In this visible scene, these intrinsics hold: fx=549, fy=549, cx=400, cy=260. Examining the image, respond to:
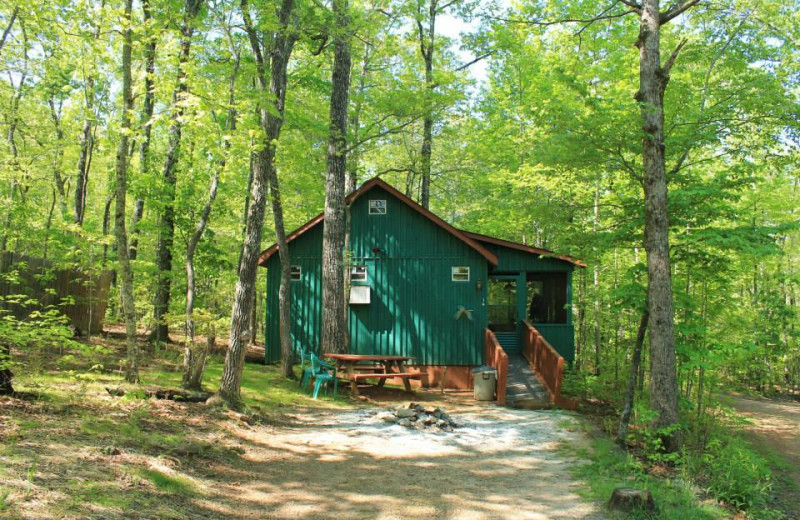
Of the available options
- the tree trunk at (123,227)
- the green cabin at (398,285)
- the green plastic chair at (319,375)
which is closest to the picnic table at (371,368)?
the green plastic chair at (319,375)

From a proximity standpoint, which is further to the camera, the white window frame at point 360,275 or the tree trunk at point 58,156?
the tree trunk at point 58,156

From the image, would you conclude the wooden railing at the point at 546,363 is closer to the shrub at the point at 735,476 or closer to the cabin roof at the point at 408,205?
the cabin roof at the point at 408,205

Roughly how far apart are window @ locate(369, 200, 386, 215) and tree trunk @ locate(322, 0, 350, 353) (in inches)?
77.8

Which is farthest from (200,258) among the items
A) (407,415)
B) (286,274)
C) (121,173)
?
(407,415)

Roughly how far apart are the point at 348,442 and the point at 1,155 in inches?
610

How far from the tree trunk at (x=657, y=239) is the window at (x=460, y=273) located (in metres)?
6.71

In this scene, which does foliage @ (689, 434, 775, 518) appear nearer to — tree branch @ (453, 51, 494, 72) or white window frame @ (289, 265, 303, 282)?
white window frame @ (289, 265, 303, 282)

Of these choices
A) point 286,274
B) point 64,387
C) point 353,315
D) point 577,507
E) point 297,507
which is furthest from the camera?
point 353,315

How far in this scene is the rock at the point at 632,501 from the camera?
5.44 m

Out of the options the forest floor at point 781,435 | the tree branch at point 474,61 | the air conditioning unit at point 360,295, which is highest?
the tree branch at point 474,61

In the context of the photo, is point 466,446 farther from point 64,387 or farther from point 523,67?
point 523,67

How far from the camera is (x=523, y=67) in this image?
74.2 feet

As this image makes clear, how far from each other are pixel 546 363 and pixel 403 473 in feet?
23.1

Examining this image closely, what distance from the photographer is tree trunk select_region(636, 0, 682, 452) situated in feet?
27.3
